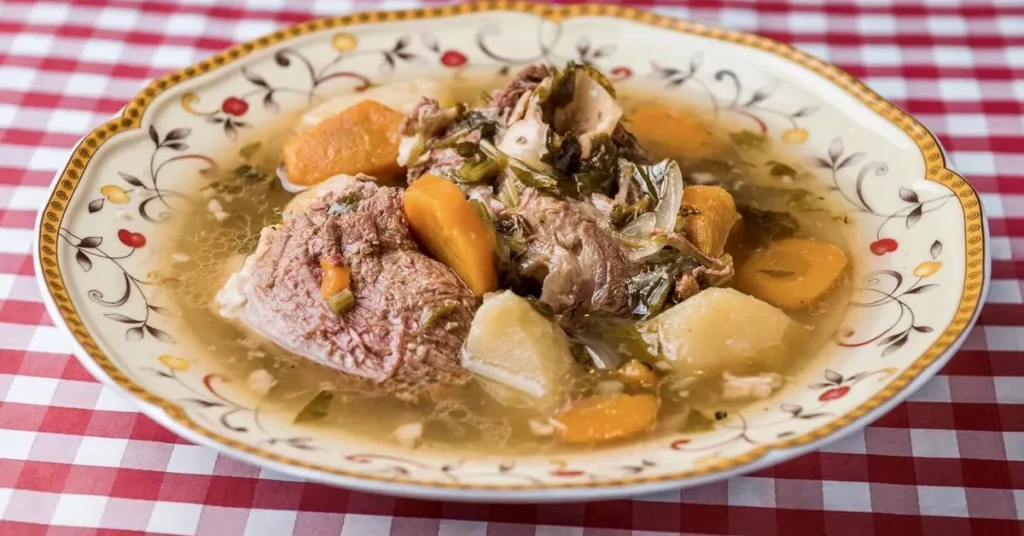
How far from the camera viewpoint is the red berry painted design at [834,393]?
2.82m

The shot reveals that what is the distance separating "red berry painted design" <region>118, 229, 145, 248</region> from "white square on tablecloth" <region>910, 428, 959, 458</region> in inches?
100

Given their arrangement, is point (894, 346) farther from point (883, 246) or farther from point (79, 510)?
point (79, 510)

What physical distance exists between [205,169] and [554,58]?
4.94ft

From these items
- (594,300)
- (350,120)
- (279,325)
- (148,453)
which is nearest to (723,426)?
(594,300)

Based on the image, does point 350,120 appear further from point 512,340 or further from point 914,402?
point 914,402

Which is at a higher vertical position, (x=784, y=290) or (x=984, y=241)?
(x=984, y=241)

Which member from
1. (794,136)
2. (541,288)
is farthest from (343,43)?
(794,136)

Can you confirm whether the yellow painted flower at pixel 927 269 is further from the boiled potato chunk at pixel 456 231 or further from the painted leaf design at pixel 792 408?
the boiled potato chunk at pixel 456 231

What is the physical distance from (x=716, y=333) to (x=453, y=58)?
188 cm

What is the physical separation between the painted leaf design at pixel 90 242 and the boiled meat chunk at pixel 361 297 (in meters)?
0.41

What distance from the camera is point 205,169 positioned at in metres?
3.84

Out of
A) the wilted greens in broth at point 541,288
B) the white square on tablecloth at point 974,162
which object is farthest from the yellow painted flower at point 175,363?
the white square on tablecloth at point 974,162

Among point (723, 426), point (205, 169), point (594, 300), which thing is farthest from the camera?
point (205, 169)

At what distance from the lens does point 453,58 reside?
4.33m
